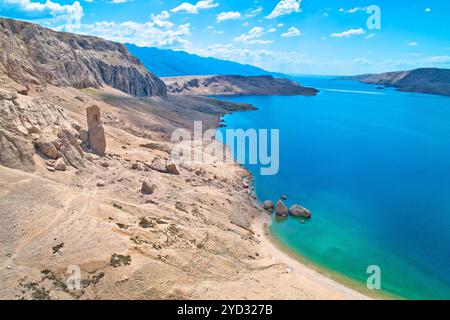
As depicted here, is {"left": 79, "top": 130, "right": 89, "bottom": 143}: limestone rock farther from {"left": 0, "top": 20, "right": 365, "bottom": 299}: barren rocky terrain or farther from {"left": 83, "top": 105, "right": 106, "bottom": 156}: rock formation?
{"left": 83, "top": 105, "right": 106, "bottom": 156}: rock formation

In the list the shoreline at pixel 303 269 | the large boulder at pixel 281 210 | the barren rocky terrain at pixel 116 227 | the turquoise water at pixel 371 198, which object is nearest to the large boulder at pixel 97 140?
the barren rocky terrain at pixel 116 227

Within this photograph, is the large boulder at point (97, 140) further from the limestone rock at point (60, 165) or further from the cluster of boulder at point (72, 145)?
the limestone rock at point (60, 165)

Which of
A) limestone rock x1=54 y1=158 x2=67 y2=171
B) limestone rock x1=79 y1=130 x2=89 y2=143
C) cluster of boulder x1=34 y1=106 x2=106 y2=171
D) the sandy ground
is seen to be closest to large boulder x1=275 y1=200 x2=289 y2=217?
the sandy ground

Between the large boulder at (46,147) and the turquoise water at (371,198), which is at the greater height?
the large boulder at (46,147)

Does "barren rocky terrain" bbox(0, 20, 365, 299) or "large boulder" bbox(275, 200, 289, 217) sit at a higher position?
"barren rocky terrain" bbox(0, 20, 365, 299)

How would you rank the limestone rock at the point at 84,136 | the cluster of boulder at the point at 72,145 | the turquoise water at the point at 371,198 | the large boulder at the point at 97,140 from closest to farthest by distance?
the cluster of boulder at the point at 72,145 < the turquoise water at the point at 371,198 < the limestone rock at the point at 84,136 < the large boulder at the point at 97,140

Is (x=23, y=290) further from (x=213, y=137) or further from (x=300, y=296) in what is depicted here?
(x=213, y=137)
